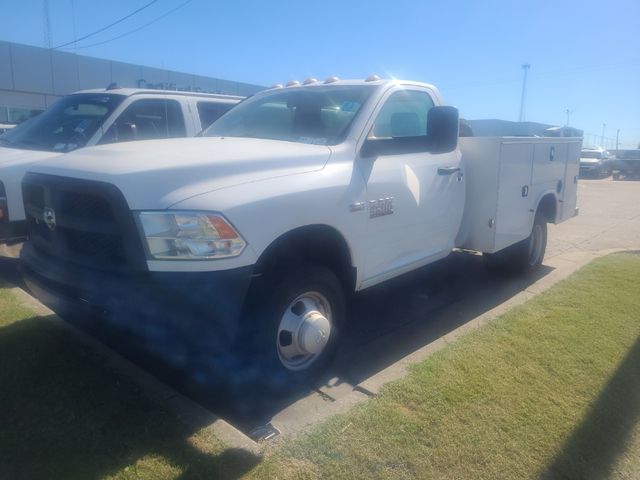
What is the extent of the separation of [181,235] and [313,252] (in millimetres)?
→ 940

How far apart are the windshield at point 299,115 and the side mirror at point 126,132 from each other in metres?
1.60

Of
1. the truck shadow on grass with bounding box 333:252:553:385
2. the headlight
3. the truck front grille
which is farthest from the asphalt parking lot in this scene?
the headlight

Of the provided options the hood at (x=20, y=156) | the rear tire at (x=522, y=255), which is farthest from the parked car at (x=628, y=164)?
the hood at (x=20, y=156)

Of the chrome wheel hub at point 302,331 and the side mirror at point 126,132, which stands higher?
the side mirror at point 126,132

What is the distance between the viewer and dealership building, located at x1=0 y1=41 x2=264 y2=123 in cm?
2317

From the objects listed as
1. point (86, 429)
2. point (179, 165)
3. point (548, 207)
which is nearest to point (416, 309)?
point (548, 207)

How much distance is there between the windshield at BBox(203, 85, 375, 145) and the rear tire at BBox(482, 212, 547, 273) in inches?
106

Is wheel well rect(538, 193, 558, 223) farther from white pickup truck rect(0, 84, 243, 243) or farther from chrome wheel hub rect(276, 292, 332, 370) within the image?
white pickup truck rect(0, 84, 243, 243)

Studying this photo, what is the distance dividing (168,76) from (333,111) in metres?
26.3

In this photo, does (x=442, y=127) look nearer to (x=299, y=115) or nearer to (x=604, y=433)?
(x=299, y=115)

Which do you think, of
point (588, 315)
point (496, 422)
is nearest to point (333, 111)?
point (496, 422)

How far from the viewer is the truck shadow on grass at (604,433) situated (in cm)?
263

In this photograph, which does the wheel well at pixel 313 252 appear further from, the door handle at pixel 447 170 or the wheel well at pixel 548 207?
the wheel well at pixel 548 207

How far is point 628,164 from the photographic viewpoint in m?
26.9
